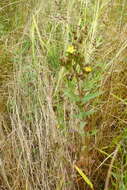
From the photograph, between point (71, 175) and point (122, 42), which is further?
point (122, 42)

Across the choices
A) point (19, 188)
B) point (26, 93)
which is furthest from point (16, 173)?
point (26, 93)

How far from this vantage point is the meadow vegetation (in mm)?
1486

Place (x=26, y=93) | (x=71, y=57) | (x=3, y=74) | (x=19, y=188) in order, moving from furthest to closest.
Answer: (x=3, y=74), (x=26, y=93), (x=19, y=188), (x=71, y=57)

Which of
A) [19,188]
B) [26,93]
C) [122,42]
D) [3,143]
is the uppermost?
[122,42]

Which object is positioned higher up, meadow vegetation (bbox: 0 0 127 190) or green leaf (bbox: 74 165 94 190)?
meadow vegetation (bbox: 0 0 127 190)

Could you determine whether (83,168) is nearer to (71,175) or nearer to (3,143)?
(71,175)

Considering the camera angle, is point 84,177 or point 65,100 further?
point 65,100

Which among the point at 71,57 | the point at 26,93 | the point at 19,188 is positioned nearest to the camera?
the point at 71,57

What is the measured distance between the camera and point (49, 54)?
69.9 inches

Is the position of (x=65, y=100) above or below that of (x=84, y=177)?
above

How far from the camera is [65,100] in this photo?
161 cm

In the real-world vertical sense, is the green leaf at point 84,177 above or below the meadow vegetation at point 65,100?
below

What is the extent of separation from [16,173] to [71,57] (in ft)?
1.44

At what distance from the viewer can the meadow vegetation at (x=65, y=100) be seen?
1.49 metres
